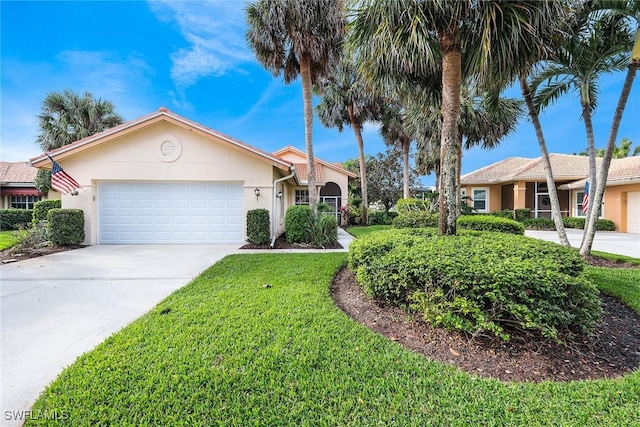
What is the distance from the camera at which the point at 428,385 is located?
2549 mm

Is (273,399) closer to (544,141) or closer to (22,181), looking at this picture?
(544,141)

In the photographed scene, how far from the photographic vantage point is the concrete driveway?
276cm

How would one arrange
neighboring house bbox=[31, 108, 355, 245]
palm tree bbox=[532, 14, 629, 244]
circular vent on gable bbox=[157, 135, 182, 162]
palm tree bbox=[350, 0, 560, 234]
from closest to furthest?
palm tree bbox=[350, 0, 560, 234] → palm tree bbox=[532, 14, 629, 244] → neighboring house bbox=[31, 108, 355, 245] → circular vent on gable bbox=[157, 135, 182, 162]

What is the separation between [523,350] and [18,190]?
101ft

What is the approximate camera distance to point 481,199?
24.0 meters

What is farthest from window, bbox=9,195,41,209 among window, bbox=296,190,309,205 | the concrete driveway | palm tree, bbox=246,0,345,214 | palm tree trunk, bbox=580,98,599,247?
palm tree trunk, bbox=580,98,599,247

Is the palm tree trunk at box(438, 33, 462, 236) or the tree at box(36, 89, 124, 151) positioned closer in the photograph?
the palm tree trunk at box(438, 33, 462, 236)

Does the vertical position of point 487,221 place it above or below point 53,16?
below

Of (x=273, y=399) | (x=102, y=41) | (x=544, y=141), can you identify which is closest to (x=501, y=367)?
(x=273, y=399)

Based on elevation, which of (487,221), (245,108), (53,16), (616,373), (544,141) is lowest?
(616,373)

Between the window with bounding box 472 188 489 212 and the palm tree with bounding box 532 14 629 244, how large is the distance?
17.2 m

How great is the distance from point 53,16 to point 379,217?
1999cm

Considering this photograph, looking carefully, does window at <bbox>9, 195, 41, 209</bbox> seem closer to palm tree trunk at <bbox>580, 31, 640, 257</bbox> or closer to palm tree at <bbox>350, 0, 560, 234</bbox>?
palm tree at <bbox>350, 0, 560, 234</bbox>

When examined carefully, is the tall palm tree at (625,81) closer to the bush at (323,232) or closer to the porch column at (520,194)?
the bush at (323,232)
